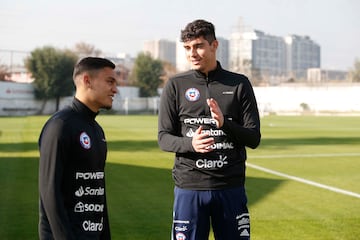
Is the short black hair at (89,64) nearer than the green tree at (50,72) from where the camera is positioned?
Yes

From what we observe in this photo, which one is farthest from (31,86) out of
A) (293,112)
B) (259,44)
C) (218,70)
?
(259,44)

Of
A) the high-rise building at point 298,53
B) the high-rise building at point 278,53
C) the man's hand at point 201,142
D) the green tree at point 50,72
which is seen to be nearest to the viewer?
the man's hand at point 201,142

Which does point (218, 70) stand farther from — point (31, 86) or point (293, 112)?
point (293, 112)

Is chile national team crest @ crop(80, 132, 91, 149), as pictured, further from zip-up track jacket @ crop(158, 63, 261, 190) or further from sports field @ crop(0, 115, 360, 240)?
sports field @ crop(0, 115, 360, 240)

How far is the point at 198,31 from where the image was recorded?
4.92m

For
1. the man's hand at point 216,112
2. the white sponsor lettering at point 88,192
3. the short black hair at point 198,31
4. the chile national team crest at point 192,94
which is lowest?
the white sponsor lettering at point 88,192

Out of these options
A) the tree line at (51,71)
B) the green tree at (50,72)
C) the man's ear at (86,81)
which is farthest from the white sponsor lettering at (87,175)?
the green tree at (50,72)

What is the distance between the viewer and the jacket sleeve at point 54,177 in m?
3.61

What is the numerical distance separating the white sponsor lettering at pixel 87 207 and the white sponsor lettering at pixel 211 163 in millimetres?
1158

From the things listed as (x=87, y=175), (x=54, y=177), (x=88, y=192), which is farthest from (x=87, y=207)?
(x=54, y=177)

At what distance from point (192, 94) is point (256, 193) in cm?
737

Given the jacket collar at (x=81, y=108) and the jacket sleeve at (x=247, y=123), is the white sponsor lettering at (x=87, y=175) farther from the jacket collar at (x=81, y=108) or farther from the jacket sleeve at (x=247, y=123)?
the jacket sleeve at (x=247, y=123)

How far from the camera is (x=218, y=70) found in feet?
16.7

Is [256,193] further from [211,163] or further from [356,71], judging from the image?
[356,71]
